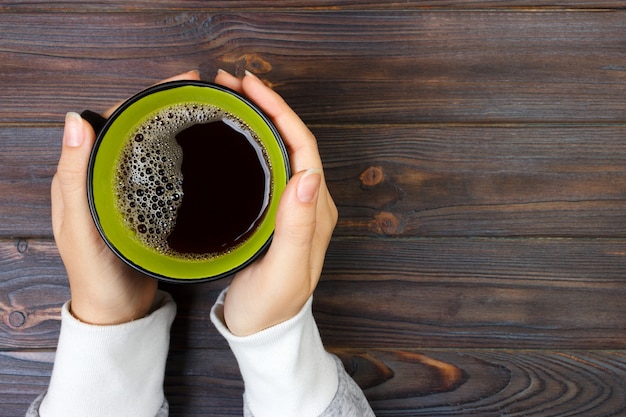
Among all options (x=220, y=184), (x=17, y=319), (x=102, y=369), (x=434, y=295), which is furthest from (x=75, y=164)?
(x=434, y=295)

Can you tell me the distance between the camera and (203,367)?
891 millimetres

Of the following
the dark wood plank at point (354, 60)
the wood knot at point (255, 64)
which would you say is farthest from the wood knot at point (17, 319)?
the wood knot at point (255, 64)

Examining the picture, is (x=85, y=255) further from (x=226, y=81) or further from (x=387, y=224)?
(x=387, y=224)

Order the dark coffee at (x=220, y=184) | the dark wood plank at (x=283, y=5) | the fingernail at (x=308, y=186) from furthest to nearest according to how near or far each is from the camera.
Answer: the dark wood plank at (x=283, y=5) → the dark coffee at (x=220, y=184) → the fingernail at (x=308, y=186)

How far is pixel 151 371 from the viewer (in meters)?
0.79

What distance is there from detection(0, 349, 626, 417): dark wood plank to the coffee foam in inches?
11.7

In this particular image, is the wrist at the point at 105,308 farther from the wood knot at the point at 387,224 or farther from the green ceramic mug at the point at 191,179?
the wood knot at the point at 387,224

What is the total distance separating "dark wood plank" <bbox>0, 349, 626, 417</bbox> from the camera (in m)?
0.89

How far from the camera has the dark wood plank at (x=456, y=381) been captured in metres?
0.89

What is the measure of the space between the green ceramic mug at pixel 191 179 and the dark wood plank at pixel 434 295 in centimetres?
22

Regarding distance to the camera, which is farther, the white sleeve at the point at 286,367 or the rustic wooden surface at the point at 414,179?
the rustic wooden surface at the point at 414,179

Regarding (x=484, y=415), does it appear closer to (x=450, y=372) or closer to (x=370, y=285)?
(x=450, y=372)

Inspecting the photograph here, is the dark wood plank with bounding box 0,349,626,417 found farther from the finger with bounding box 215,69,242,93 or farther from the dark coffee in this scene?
the finger with bounding box 215,69,242,93

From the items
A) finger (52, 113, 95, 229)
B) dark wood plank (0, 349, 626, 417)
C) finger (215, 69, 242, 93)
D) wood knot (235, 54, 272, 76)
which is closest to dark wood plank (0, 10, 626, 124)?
wood knot (235, 54, 272, 76)
